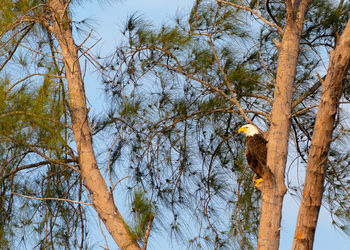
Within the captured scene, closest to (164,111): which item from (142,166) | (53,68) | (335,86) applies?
(142,166)

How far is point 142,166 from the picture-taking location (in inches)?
114

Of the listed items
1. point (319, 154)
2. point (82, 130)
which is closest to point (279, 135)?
point (319, 154)

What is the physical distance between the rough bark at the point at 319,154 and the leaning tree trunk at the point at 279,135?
0.68 ft

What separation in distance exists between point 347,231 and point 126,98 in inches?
56.6

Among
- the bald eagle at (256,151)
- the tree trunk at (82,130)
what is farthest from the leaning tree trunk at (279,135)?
the tree trunk at (82,130)

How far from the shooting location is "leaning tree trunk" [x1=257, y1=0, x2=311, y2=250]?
6.63 feet

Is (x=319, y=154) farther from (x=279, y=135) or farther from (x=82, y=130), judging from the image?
(x=82, y=130)

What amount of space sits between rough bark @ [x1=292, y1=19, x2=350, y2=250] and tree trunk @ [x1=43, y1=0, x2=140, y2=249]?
823mm

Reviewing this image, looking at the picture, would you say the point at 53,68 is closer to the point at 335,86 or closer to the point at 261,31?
the point at 261,31

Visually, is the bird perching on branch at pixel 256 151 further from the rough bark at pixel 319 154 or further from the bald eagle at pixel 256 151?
the rough bark at pixel 319 154

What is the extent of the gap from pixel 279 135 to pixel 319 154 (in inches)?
14.5

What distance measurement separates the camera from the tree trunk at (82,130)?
7.64 feet

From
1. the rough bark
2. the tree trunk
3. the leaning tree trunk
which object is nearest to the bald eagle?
the leaning tree trunk

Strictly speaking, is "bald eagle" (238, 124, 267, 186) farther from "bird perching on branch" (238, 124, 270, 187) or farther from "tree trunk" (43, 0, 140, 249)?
"tree trunk" (43, 0, 140, 249)
